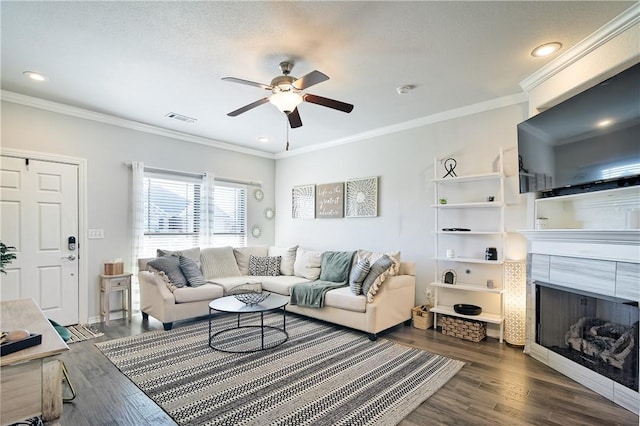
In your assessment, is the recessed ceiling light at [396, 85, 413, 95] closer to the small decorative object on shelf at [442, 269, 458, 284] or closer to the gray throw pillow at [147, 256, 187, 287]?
the small decorative object on shelf at [442, 269, 458, 284]

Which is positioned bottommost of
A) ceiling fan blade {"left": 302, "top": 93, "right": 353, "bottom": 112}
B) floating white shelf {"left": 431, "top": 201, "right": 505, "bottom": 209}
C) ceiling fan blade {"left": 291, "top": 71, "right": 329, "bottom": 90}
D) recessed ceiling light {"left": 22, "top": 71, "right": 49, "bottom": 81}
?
floating white shelf {"left": 431, "top": 201, "right": 505, "bottom": 209}

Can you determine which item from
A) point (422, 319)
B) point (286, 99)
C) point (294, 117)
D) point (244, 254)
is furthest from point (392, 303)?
point (244, 254)

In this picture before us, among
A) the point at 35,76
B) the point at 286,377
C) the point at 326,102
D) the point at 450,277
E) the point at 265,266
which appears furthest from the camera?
the point at 265,266

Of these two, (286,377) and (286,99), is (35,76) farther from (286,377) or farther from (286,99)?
(286,377)

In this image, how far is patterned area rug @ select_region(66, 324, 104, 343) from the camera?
3.57m

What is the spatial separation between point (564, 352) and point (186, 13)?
13.3 feet

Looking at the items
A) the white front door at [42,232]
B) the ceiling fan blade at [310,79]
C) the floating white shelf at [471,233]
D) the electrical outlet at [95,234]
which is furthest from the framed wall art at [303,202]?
the white front door at [42,232]

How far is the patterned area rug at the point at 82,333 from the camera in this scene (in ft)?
11.7

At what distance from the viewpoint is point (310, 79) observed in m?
2.47

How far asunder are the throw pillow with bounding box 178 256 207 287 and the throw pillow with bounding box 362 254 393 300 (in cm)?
220

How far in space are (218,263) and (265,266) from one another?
29.1 inches

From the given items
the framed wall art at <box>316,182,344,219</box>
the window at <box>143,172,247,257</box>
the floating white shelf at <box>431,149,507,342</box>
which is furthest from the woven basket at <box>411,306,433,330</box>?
the window at <box>143,172,247,257</box>

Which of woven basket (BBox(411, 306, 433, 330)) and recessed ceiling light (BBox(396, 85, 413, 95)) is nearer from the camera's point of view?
recessed ceiling light (BBox(396, 85, 413, 95))

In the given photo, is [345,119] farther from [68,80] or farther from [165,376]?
[165,376]
